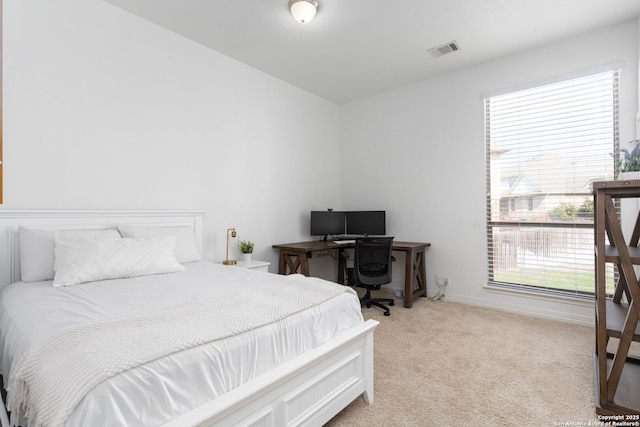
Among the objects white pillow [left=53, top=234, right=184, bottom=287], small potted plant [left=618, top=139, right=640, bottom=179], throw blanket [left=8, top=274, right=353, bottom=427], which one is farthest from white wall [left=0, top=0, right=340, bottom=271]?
small potted plant [left=618, top=139, right=640, bottom=179]

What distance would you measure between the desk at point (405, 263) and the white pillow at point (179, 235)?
1.20 m

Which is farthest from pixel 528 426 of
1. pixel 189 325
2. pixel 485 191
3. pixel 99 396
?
pixel 485 191

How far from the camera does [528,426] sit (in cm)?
169

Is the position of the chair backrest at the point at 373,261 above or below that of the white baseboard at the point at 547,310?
above

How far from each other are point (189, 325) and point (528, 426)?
183 centimetres

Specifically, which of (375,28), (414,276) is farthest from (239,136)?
(414,276)

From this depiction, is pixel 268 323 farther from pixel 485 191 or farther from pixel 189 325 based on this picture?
pixel 485 191

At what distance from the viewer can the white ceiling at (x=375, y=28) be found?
2.68 meters

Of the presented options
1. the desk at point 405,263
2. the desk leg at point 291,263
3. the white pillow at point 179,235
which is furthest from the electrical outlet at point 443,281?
the white pillow at point 179,235

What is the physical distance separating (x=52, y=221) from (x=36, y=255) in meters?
0.32

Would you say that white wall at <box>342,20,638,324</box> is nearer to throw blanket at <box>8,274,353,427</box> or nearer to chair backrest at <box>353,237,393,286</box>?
chair backrest at <box>353,237,393,286</box>

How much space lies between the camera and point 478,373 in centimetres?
225

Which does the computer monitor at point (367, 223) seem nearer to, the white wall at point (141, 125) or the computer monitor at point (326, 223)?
the computer monitor at point (326, 223)

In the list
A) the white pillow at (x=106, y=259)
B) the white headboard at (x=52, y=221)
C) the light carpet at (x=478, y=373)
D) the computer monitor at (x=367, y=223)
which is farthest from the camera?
the computer monitor at (x=367, y=223)
